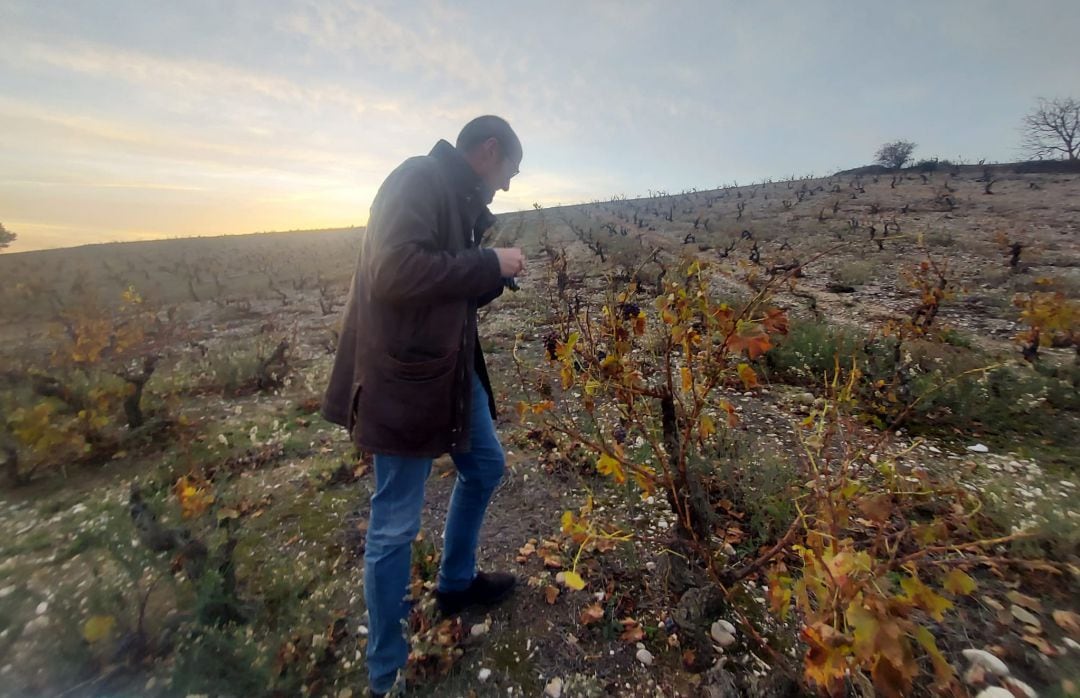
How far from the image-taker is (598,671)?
6.68 ft

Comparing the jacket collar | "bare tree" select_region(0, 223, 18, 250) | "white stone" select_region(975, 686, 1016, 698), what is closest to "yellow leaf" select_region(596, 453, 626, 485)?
the jacket collar

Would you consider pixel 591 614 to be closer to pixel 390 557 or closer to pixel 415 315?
pixel 390 557

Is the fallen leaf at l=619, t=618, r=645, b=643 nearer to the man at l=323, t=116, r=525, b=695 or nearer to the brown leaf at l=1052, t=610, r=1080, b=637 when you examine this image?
the man at l=323, t=116, r=525, b=695

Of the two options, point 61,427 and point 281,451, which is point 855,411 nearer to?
point 281,451

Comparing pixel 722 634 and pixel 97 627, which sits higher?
pixel 97 627

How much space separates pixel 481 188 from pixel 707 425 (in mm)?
1395

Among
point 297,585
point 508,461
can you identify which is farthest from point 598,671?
point 508,461

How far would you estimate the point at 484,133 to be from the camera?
6.14 ft

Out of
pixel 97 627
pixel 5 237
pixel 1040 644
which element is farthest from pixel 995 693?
pixel 5 237

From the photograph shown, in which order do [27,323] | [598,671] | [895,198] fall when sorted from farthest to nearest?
1. [895,198]
2. [27,323]
3. [598,671]

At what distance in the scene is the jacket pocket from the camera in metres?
1.70

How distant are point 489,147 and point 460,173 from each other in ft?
0.53

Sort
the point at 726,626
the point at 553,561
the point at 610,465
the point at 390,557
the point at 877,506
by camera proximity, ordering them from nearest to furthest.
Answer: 1. the point at 877,506
2. the point at 390,557
3. the point at 610,465
4. the point at 726,626
5. the point at 553,561

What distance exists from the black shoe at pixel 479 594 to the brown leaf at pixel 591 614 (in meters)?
0.40
